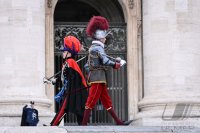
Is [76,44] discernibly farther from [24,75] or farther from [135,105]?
[135,105]

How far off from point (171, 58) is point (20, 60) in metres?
3.93

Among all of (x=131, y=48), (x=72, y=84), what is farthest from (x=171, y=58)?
(x=72, y=84)

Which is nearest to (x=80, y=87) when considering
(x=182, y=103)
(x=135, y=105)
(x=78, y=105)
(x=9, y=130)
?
(x=78, y=105)

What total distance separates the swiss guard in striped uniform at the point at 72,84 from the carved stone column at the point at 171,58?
4099mm

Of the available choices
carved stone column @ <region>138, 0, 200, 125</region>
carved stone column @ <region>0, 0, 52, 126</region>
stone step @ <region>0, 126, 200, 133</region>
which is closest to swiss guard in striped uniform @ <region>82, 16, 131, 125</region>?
stone step @ <region>0, 126, 200, 133</region>

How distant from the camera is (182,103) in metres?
26.9

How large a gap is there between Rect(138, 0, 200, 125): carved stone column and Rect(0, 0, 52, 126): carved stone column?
2.87 metres

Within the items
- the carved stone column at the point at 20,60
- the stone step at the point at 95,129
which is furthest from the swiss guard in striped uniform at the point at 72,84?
the carved stone column at the point at 20,60

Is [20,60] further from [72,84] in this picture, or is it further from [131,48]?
[131,48]

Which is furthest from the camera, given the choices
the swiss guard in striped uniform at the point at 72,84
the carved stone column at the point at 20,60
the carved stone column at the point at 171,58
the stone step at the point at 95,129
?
the carved stone column at the point at 171,58

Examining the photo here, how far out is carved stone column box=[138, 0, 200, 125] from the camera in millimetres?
27030

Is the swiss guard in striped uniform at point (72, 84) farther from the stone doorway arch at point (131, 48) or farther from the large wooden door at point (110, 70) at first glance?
the large wooden door at point (110, 70)

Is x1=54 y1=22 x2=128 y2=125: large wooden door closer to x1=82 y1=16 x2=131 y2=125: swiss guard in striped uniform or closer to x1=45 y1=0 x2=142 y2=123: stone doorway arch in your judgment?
x1=45 y1=0 x2=142 y2=123: stone doorway arch

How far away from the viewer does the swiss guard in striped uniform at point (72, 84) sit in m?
22.9
